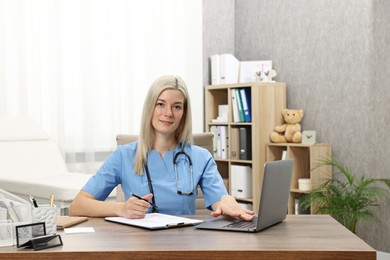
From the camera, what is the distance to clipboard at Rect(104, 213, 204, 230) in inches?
85.1

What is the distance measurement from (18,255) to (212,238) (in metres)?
0.56

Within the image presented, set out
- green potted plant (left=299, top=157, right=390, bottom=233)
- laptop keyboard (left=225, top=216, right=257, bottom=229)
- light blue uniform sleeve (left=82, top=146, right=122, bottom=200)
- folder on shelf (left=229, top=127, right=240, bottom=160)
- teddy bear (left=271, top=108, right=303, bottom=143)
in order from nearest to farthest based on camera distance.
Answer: laptop keyboard (left=225, top=216, right=257, bottom=229) < light blue uniform sleeve (left=82, top=146, right=122, bottom=200) < green potted plant (left=299, top=157, right=390, bottom=233) < teddy bear (left=271, top=108, right=303, bottom=143) < folder on shelf (left=229, top=127, right=240, bottom=160)

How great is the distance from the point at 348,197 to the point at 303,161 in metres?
0.70

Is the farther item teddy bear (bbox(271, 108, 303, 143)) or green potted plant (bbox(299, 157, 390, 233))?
teddy bear (bbox(271, 108, 303, 143))

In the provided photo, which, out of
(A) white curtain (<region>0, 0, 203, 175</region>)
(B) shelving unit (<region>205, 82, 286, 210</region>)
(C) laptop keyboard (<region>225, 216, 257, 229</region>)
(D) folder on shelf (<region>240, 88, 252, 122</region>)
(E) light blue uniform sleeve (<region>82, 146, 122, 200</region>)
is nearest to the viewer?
(C) laptop keyboard (<region>225, 216, 257, 229</region>)

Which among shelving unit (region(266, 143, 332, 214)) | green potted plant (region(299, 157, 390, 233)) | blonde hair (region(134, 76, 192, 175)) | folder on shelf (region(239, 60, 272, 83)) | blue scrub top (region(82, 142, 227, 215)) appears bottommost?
green potted plant (region(299, 157, 390, 233))

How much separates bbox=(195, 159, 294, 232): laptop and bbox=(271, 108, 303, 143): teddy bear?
2.84 metres

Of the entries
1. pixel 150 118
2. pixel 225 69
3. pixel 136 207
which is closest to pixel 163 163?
pixel 150 118

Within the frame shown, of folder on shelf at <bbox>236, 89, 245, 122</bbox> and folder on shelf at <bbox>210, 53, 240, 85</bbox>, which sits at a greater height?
folder on shelf at <bbox>210, 53, 240, 85</bbox>

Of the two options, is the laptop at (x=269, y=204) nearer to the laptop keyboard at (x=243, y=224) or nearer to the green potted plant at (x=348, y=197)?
the laptop keyboard at (x=243, y=224)

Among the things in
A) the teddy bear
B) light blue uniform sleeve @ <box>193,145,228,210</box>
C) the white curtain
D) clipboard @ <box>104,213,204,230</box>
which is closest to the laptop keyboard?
clipboard @ <box>104,213,204,230</box>

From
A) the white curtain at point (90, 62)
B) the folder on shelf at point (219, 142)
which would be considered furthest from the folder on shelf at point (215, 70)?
the folder on shelf at point (219, 142)

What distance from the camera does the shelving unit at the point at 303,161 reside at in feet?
16.0

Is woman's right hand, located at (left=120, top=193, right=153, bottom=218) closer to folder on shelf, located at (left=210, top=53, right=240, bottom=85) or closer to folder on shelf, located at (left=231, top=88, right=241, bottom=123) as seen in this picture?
folder on shelf, located at (left=231, top=88, right=241, bottom=123)
